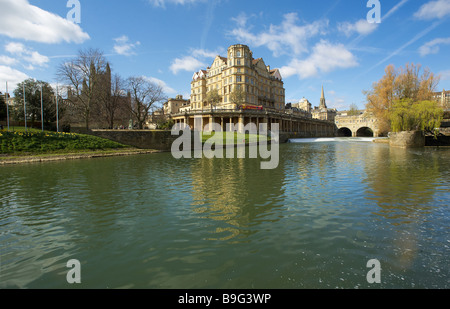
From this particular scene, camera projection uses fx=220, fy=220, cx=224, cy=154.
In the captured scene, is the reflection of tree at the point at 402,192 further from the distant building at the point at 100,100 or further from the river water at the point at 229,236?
the distant building at the point at 100,100

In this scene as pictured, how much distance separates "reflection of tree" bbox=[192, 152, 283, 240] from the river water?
8cm

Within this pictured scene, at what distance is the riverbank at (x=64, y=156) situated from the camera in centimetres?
2669

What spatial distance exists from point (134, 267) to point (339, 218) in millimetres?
7067

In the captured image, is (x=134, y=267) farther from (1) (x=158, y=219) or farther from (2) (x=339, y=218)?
(2) (x=339, y=218)

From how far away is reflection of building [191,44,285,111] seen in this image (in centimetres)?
Answer: 8588

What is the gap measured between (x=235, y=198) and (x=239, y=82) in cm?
8139

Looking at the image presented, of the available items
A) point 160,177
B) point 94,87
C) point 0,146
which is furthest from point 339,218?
point 94,87

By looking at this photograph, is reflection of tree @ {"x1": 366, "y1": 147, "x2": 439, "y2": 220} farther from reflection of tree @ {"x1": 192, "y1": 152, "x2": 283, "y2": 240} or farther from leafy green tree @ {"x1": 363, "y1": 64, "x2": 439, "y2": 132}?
leafy green tree @ {"x1": 363, "y1": 64, "x2": 439, "y2": 132}

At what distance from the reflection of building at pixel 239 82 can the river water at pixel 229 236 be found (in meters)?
71.4

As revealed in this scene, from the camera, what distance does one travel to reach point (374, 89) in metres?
59.6

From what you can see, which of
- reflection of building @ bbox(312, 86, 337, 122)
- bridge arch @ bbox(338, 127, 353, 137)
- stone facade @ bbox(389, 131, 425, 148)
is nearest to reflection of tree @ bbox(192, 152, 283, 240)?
stone facade @ bbox(389, 131, 425, 148)
